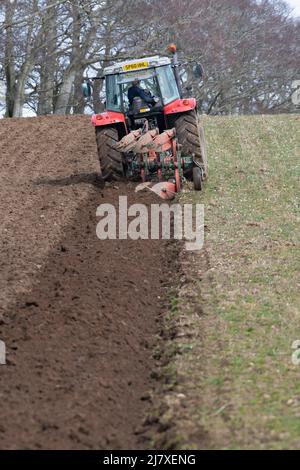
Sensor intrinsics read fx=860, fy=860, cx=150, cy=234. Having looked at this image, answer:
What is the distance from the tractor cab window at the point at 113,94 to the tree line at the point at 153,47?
11.0 meters

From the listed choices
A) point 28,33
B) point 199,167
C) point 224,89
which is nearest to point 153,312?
point 199,167

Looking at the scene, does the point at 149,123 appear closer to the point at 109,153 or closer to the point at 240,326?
the point at 109,153

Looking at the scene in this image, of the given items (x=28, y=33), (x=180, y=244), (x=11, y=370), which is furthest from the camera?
(x=28, y=33)

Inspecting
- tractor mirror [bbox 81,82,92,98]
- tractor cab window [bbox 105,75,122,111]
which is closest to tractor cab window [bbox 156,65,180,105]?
tractor cab window [bbox 105,75,122,111]

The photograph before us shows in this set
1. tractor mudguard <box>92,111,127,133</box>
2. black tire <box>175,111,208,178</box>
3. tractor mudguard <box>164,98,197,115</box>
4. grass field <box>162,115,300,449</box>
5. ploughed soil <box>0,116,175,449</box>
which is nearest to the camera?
grass field <box>162,115,300,449</box>

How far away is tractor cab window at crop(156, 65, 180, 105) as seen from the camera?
13.4 metres

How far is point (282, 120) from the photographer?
75.0 ft

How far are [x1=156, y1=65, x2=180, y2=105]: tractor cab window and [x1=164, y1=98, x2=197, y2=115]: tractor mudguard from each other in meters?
0.10

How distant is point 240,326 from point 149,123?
707 centimetres

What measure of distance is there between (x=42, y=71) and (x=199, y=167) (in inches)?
803

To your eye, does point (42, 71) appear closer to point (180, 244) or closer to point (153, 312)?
point (180, 244)

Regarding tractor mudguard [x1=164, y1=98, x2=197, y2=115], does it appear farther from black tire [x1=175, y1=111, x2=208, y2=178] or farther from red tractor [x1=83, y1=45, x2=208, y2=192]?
black tire [x1=175, y1=111, x2=208, y2=178]

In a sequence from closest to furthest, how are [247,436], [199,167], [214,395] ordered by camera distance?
[247,436], [214,395], [199,167]

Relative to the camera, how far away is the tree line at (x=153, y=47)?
94.6ft
